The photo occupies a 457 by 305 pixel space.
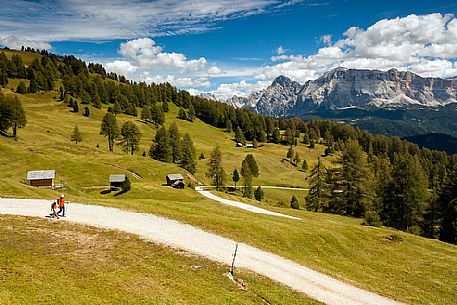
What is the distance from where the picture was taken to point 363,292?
27.0 meters

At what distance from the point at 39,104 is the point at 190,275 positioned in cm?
20114

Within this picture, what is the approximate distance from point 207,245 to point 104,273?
10.7 m

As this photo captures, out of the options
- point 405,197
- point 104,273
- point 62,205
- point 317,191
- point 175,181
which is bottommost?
point 317,191

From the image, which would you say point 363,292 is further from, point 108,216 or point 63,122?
point 63,122

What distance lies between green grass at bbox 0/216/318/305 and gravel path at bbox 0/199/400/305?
1620mm

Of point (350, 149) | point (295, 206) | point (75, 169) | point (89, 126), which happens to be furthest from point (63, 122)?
point (350, 149)

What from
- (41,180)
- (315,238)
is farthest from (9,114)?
(315,238)

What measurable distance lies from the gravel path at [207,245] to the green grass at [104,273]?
1.62 meters

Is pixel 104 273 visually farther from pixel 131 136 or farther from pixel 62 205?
pixel 131 136

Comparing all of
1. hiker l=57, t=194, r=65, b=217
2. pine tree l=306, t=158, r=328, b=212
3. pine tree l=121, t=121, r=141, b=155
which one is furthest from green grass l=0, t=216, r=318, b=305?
pine tree l=121, t=121, r=141, b=155

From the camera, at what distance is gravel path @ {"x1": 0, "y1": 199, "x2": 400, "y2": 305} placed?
26.0 meters

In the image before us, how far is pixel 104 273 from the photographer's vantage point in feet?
72.2

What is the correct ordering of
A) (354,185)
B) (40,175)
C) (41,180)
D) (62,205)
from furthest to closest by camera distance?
(354,185)
(40,175)
(41,180)
(62,205)

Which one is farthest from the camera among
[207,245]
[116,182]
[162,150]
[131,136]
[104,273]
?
[131,136]
